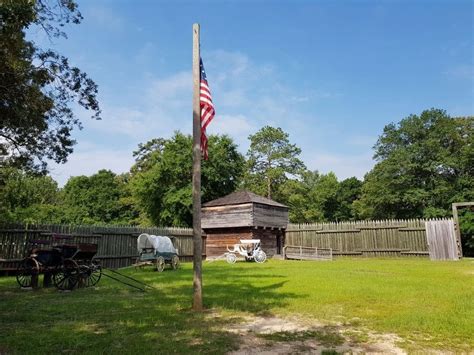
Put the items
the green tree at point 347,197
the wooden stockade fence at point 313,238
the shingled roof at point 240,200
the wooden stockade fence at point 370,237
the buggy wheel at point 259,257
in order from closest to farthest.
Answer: the wooden stockade fence at point 313,238 < the buggy wheel at point 259,257 < the wooden stockade fence at point 370,237 < the shingled roof at point 240,200 < the green tree at point 347,197

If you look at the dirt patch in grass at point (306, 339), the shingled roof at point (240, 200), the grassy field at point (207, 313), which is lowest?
the dirt patch in grass at point (306, 339)

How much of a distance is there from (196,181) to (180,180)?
3406 cm

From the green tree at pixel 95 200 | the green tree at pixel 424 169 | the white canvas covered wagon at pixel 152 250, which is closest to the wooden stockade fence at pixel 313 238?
the white canvas covered wagon at pixel 152 250

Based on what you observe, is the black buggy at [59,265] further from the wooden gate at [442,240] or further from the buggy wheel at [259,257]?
the wooden gate at [442,240]

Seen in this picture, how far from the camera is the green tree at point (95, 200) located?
→ 5725cm

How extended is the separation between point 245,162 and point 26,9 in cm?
4234

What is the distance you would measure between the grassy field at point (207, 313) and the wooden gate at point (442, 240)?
1344cm

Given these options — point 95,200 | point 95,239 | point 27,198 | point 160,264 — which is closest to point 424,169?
point 160,264

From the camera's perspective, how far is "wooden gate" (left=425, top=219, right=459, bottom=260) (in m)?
23.6

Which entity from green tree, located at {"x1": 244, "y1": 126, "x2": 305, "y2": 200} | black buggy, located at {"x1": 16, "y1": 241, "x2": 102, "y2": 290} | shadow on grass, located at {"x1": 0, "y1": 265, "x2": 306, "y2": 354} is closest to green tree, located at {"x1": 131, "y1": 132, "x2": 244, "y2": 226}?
green tree, located at {"x1": 244, "y1": 126, "x2": 305, "y2": 200}

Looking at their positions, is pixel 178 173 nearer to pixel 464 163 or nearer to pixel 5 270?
pixel 5 270

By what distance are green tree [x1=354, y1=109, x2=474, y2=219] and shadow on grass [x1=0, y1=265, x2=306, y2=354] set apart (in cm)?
3471

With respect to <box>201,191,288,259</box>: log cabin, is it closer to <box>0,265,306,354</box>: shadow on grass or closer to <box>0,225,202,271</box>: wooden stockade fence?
<box>0,225,202,271</box>: wooden stockade fence

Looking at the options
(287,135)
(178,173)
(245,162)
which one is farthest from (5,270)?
(287,135)
